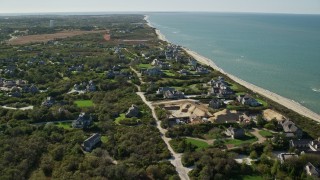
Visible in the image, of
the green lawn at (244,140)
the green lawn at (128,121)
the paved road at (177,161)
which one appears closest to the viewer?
the paved road at (177,161)

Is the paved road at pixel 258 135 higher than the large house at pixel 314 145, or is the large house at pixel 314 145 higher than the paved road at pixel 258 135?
the large house at pixel 314 145

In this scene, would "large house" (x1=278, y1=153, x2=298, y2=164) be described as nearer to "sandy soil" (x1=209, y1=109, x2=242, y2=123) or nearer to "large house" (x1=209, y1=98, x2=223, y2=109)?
"sandy soil" (x1=209, y1=109, x2=242, y2=123)

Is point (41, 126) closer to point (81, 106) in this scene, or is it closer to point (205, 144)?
point (81, 106)

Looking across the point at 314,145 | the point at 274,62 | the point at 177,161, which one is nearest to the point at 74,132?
the point at 177,161

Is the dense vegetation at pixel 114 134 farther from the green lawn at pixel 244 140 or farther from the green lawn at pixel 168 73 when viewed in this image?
the green lawn at pixel 168 73

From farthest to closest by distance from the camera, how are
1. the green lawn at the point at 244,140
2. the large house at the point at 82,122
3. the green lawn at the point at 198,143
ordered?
the large house at the point at 82,122
the green lawn at the point at 244,140
the green lawn at the point at 198,143

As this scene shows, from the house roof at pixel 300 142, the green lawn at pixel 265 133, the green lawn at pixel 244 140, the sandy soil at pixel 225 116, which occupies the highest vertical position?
the house roof at pixel 300 142

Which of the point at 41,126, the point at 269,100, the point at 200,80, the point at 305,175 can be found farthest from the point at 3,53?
the point at 305,175

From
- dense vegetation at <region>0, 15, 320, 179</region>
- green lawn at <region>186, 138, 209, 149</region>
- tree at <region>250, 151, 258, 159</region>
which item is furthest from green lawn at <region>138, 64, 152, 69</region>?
tree at <region>250, 151, 258, 159</region>

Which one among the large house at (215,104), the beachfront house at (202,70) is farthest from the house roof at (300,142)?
the beachfront house at (202,70)
